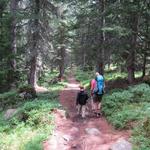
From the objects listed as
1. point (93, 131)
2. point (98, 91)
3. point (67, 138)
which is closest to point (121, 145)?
point (93, 131)

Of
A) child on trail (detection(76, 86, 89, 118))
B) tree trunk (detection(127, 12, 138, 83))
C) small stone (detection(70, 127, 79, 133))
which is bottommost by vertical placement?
small stone (detection(70, 127, 79, 133))

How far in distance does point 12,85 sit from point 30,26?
5756 millimetres

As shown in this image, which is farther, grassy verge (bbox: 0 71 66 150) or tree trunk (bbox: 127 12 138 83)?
tree trunk (bbox: 127 12 138 83)

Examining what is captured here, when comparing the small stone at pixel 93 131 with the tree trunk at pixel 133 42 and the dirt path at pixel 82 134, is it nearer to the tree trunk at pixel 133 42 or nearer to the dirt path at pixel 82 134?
the dirt path at pixel 82 134

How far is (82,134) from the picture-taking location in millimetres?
14016

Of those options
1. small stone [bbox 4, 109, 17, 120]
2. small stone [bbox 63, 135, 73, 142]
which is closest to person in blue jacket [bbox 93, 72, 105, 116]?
small stone [bbox 63, 135, 73, 142]

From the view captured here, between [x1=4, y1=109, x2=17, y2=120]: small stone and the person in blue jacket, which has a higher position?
the person in blue jacket

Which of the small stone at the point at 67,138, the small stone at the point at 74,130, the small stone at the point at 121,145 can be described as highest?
the small stone at the point at 121,145

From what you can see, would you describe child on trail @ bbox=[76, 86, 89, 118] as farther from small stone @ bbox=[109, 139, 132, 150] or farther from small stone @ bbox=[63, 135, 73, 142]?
small stone @ bbox=[109, 139, 132, 150]

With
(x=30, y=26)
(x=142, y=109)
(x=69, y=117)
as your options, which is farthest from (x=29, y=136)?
(x=30, y=26)

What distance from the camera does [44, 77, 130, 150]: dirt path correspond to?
41.0 feet

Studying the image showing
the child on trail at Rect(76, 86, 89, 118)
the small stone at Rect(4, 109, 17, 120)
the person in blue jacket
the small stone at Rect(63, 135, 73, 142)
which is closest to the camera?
the small stone at Rect(63, 135, 73, 142)

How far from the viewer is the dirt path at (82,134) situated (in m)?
12.5

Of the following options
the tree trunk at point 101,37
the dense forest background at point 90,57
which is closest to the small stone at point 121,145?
the dense forest background at point 90,57
